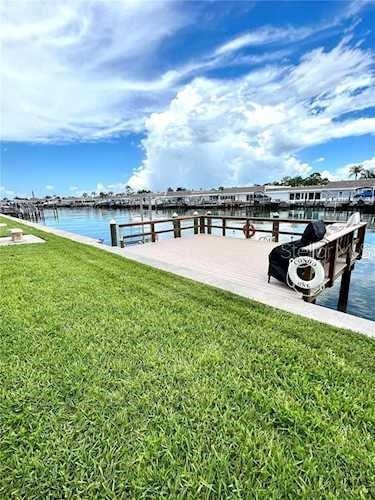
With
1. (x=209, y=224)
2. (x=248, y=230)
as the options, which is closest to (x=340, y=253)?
(x=248, y=230)

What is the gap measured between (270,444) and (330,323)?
2.10 meters

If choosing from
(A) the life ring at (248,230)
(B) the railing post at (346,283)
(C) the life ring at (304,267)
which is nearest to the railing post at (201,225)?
(A) the life ring at (248,230)

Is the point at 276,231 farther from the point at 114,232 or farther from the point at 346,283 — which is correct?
the point at 114,232

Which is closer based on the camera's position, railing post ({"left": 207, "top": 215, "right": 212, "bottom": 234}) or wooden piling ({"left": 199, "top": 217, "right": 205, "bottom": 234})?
railing post ({"left": 207, "top": 215, "right": 212, "bottom": 234})

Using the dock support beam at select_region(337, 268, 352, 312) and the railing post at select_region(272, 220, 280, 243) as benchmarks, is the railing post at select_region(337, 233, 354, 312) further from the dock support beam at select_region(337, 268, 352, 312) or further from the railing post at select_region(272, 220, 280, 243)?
the railing post at select_region(272, 220, 280, 243)

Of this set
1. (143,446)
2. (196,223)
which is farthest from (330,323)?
(196,223)

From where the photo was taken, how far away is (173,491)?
140cm

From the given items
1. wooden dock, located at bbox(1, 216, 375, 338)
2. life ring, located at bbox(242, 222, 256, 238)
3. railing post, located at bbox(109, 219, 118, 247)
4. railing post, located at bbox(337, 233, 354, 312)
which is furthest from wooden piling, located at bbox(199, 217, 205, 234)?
railing post, located at bbox(337, 233, 354, 312)

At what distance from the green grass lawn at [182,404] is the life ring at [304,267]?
943 mm

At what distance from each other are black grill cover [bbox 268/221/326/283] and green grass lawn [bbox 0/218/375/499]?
1521 mm

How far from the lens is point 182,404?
199 cm

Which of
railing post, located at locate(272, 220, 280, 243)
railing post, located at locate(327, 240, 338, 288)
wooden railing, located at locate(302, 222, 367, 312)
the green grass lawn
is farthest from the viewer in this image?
railing post, located at locate(272, 220, 280, 243)

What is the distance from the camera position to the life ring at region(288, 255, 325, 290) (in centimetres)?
408

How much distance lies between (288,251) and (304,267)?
2.54 feet
